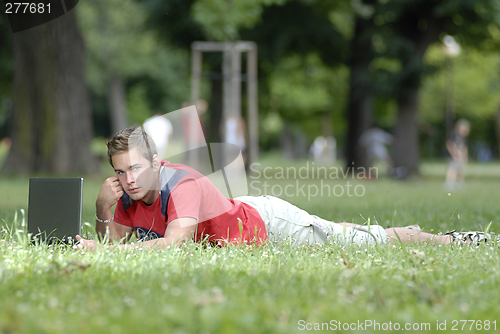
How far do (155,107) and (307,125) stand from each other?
42.6 feet

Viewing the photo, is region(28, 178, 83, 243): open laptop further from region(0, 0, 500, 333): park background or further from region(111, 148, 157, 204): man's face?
region(111, 148, 157, 204): man's face

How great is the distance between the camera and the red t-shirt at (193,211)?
3.42 metres

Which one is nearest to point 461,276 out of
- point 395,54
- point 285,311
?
point 285,311

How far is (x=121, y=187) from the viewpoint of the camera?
145 inches

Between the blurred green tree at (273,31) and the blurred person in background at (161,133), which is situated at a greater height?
the blurred green tree at (273,31)

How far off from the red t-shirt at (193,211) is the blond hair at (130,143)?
0.56 feet

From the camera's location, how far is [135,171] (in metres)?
3.44

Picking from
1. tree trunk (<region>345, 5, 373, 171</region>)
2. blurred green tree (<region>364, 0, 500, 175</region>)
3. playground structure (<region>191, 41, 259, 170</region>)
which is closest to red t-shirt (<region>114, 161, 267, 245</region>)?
playground structure (<region>191, 41, 259, 170</region>)

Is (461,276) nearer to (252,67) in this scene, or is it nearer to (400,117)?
(252,67)

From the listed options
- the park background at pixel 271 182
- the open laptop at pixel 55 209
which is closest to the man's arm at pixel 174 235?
the park background at pixel 271 182

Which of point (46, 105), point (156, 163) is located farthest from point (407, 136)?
point (156, 163)

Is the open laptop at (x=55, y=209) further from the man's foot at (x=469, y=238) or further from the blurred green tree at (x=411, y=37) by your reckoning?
the blurred green tree at (x=411, y=37)

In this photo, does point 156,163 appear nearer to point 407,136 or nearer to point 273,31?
point 273,31

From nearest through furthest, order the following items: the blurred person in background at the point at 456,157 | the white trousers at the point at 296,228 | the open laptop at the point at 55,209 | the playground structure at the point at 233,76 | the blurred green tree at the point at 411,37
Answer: the open laptop at the point at 55,209
the white trousers at the point at 296,228
the blurred person in background at the point at 456,157
the playground structure at the point at 233,76
the blurred green tree at the point at 411,37
